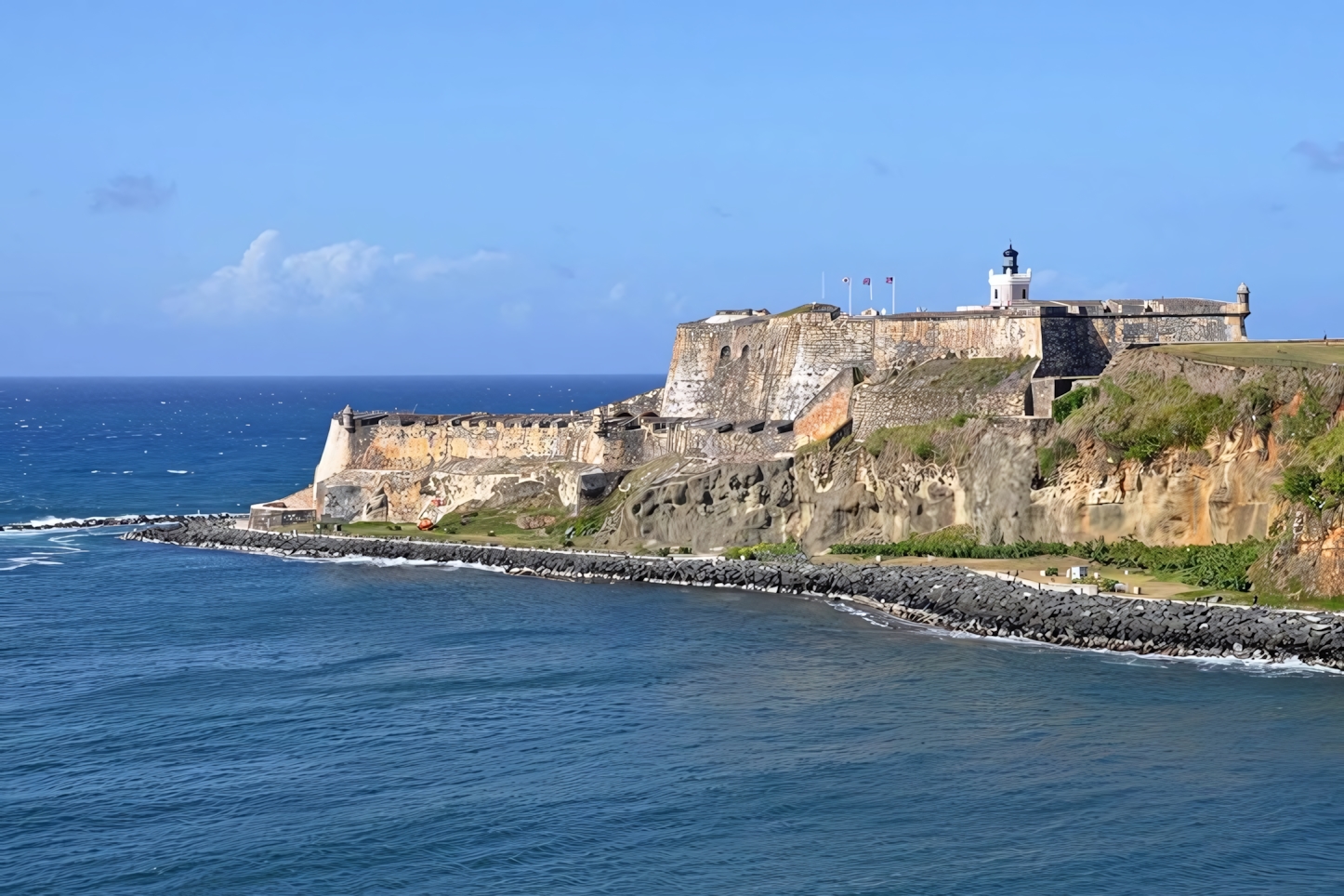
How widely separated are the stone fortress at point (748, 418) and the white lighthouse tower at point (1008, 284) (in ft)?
0.26

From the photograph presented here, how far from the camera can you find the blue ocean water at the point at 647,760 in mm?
30703

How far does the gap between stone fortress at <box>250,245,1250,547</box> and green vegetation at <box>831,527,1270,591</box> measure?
1.29 metres

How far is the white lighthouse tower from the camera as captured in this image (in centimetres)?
6856

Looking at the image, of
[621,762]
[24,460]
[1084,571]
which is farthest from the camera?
[24,460]

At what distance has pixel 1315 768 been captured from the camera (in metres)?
35.0

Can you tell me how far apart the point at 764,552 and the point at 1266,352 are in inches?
698

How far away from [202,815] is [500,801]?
→ 5.52 meters

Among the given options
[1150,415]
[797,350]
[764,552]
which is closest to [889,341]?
[797,350]

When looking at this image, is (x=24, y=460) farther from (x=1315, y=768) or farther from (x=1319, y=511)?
(x=1315, y=768)

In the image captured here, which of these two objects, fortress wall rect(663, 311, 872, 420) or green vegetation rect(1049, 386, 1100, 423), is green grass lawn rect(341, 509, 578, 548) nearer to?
fortress wall rect(663, 311, 872, 420)

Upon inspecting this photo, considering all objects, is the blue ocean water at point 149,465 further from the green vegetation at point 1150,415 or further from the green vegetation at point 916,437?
the green vegetation at point 1150,415

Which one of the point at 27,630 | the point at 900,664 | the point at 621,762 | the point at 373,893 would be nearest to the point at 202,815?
the point at 373,893

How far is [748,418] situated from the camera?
72.0 meters

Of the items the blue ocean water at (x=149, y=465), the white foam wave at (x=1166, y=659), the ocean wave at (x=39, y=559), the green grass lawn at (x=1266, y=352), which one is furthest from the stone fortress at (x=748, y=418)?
the blue ocean water at (x=149, y=465)
